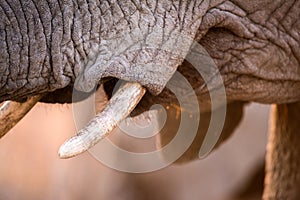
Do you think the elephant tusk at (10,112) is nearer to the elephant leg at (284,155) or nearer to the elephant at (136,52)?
the elephant at (136,52)

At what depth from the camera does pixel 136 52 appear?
8.69 ft

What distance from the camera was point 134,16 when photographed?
2.65 metres

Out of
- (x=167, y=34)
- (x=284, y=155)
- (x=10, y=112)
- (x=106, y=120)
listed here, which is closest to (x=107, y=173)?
(x=284, y=155)

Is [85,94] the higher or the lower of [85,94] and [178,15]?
the lower

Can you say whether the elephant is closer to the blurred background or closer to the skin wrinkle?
the skin wrinkle

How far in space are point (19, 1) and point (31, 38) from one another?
81 millimetres

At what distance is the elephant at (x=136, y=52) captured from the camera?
2.50 meters

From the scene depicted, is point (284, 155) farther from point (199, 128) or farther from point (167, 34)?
point (167, 34)

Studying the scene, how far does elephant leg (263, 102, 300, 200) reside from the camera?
10.8ft

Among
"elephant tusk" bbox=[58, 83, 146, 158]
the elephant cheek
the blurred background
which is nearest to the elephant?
"elephant tusk" bbox=[58, 83, 146, 158]

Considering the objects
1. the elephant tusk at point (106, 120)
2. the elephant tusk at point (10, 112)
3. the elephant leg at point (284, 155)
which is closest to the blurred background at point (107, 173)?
the elephant leg at point (284, 155)

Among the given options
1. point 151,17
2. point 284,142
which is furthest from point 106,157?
point 151,17

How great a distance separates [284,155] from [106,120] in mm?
948

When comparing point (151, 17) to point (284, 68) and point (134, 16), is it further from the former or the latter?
point (284, 68)
